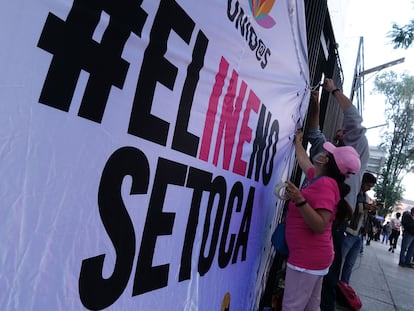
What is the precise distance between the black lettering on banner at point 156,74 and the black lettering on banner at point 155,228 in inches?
4.5

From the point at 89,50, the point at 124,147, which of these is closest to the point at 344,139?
the point at 124,147

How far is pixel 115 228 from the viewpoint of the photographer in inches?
41.2

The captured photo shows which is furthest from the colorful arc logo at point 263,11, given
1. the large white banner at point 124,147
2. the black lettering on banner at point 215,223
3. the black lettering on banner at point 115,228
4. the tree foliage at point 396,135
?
the tree foliage at point 396,135

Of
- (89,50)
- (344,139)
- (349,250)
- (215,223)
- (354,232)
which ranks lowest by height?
(349,250)

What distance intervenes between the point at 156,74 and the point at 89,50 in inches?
10.8

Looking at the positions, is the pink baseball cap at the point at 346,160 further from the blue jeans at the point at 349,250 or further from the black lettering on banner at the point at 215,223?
the blue jeans at the point at 349,250

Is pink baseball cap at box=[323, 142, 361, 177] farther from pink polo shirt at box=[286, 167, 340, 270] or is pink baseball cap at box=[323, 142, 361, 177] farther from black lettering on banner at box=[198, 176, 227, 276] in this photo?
black lettering on banner at box=[198, 176, 227, 276]

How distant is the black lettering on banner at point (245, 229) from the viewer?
2039 mm

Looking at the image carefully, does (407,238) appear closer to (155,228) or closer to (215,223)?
(215,223)

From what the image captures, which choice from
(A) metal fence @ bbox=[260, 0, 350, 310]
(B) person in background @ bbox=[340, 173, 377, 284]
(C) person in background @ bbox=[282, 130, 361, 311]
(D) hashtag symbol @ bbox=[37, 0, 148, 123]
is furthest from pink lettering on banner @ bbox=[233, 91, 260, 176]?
(B) person in background @ bbox=[340, 173, 377, 284]

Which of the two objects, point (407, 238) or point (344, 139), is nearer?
point (344, 139)

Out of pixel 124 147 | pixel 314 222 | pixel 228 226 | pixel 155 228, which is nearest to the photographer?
pixel 124 147

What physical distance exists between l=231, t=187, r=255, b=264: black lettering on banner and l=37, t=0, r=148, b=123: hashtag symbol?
1.31 m

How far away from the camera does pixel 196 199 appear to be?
1.47 metres
